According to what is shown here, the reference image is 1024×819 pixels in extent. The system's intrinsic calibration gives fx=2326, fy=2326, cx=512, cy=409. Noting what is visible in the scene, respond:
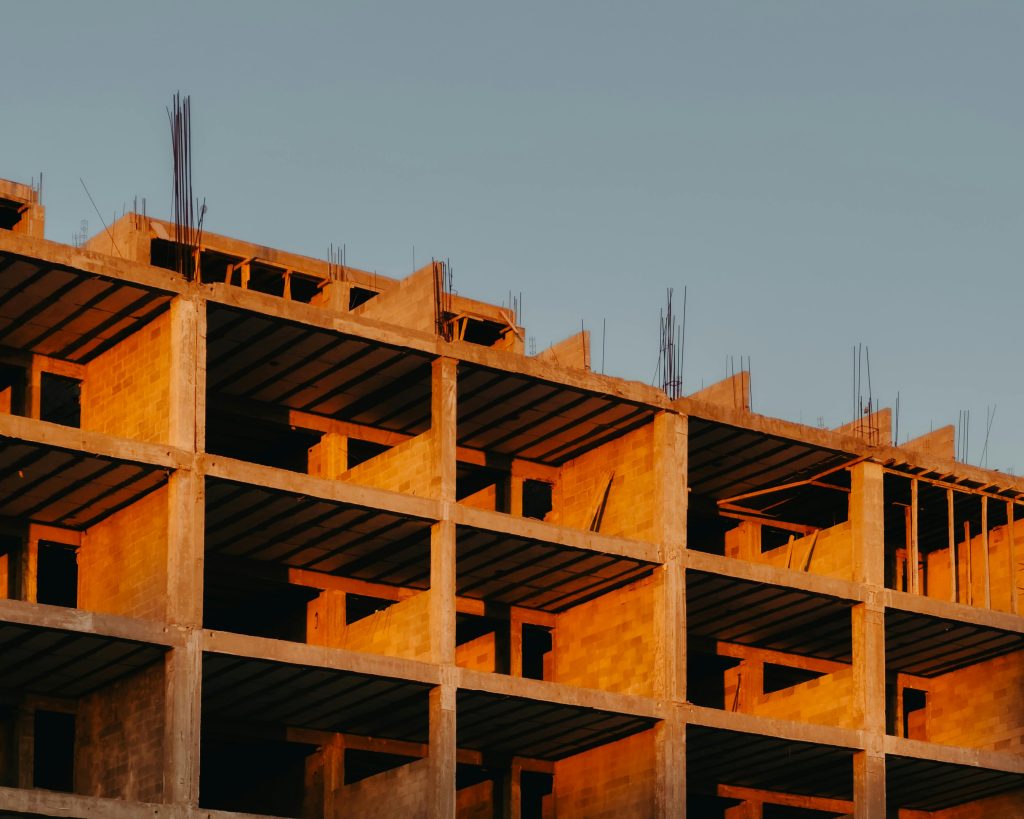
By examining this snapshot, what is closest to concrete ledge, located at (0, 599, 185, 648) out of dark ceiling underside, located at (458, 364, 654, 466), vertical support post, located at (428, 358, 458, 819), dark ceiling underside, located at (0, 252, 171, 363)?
vertical support post, located at (428, 358, 458, 819)

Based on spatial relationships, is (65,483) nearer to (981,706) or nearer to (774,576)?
(774,576)

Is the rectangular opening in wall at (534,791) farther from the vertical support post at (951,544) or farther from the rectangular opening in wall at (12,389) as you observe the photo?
the rectangular opening in wall at (12,389)

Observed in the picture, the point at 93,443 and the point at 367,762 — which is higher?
the point at 93,443

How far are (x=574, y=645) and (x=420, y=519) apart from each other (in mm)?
6404

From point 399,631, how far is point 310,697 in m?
1.99

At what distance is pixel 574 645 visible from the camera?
153 ft

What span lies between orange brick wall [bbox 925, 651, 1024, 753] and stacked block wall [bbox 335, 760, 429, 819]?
1503 centimetres

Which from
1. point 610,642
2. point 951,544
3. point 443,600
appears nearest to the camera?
point 443,600

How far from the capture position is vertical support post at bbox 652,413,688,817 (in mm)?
43312

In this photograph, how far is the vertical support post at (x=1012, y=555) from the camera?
50.1 m

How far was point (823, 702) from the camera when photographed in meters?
46.9

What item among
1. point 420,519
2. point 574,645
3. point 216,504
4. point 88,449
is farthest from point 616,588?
point 88,449

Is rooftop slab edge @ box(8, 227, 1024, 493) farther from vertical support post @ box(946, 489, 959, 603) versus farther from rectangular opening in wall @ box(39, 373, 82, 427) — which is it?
rectangular opening in wall @ box(39, 373, 82, 427)

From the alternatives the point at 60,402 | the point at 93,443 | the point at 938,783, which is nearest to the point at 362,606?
the point at 60,402
